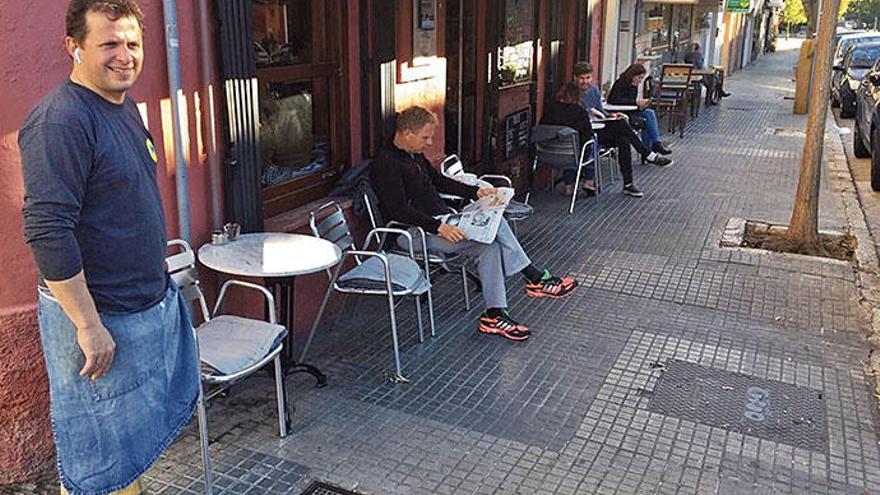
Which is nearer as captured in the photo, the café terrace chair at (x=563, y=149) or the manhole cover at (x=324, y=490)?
the manhole cover at (x=324, y=490)

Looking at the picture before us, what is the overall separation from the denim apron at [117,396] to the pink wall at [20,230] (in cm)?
77

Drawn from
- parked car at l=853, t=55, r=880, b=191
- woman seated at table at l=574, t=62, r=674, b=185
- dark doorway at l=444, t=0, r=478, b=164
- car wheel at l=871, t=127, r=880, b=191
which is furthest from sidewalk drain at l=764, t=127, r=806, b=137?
dark doorway at l=444, t=0, r=478, b=164

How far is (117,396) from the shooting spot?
2498 mm

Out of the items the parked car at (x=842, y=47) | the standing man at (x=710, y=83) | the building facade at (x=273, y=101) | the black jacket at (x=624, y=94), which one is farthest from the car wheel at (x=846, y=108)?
the building facade at (x=273, y=101)

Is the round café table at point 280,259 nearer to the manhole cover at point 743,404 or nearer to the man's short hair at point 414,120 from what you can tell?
the man's short hair at point 414,120

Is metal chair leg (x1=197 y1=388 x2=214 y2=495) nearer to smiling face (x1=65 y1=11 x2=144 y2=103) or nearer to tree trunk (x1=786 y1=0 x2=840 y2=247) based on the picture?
smiling face (x1=65 y1=11 x2=144 y2=103)

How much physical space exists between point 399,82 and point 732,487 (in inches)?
139

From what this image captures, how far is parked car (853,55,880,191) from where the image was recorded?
9.72m

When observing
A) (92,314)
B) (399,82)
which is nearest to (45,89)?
(92,314)

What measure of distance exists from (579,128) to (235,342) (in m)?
5.60

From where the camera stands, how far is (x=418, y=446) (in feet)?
11.7

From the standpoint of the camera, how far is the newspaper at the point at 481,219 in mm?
4746

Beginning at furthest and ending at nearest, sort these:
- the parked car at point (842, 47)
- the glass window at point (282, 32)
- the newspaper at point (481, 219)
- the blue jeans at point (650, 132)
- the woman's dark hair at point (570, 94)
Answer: the parked car at point (842, 47) → the blue jeans at point (650, 132) → the woman's dark hair at point (570, 94) → the newspaper at point (481, 219) → the glass window at point (282, 32)

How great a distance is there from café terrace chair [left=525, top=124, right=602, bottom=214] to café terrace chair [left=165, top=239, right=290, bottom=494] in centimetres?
490
